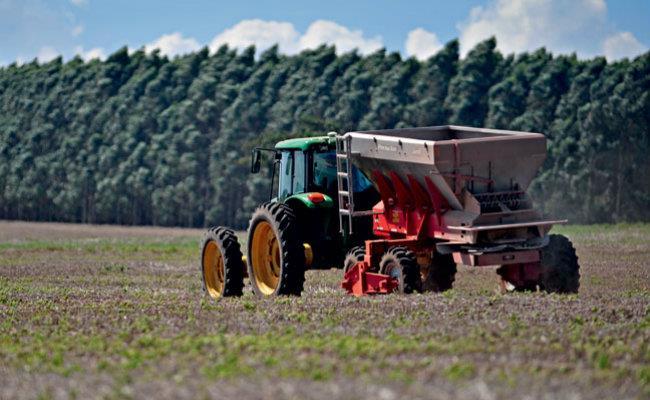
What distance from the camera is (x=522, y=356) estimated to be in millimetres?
12070

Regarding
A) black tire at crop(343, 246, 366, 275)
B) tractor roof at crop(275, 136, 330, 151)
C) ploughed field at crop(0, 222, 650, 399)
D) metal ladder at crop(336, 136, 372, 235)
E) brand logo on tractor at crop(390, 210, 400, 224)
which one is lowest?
ploughed field at crop(0, 222, 650, 399)

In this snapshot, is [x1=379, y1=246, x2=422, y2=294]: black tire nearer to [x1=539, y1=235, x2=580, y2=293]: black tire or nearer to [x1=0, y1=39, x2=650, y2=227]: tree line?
[x1=539, y1=235, x2=580, y2=293]: black tire

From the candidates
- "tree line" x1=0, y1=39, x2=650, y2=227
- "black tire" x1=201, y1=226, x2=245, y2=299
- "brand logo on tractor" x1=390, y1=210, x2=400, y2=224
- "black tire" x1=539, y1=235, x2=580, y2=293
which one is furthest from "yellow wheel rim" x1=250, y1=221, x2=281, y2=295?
"tree line" x1=0, y1=39, x2=650, y2=227

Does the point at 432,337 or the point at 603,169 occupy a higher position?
the point at 603,169

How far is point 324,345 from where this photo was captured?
1289cm

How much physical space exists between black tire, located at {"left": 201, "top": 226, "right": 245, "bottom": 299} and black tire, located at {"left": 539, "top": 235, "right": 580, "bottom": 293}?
5.06 m

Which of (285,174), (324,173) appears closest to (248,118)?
(285,174)

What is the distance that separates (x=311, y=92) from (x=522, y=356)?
5701cm

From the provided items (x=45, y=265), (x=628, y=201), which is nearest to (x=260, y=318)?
(x=45, y=265)

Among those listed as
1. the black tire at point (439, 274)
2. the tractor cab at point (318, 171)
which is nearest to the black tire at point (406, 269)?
the black tire at point (439, 274)

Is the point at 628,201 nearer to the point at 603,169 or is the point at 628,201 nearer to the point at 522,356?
the point at 603,169

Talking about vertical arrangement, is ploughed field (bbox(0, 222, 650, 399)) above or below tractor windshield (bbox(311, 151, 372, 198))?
below

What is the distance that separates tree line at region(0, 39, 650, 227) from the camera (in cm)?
5653

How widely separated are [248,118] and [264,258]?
50.4 metres
